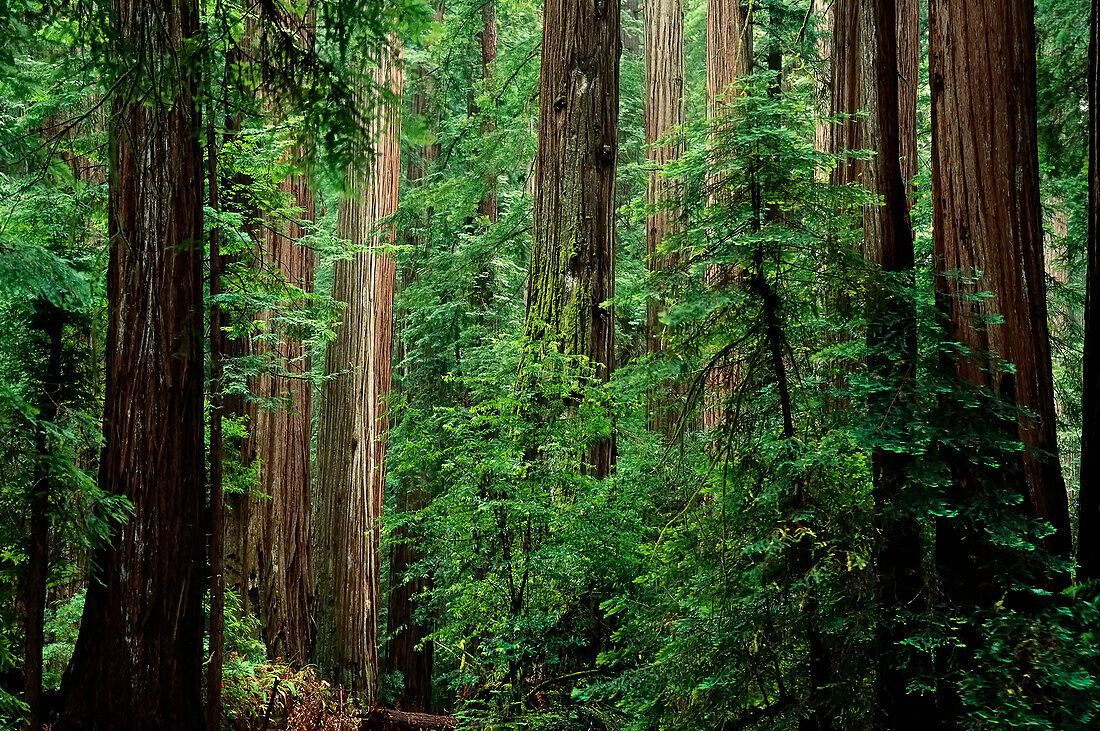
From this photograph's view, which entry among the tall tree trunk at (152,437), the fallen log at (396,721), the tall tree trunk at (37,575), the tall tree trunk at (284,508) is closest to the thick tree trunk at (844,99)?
the tall tree trunk at (152,437)

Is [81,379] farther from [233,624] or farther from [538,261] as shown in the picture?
[538,261]

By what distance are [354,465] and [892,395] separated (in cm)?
870

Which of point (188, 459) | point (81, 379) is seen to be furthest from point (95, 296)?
point (188, 459)

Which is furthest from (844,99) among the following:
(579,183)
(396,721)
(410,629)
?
(410,629)

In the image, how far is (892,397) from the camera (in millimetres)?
3418

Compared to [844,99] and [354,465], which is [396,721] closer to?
[354,465]

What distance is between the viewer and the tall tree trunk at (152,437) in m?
4.66

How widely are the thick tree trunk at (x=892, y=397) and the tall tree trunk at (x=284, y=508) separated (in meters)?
7.35

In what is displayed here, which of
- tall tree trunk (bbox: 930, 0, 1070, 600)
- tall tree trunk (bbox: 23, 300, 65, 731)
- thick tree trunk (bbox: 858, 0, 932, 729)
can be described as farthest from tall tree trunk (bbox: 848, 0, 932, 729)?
tall tree trunk (bbox: 23, 300, 65, 731)

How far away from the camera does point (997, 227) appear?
404 cm

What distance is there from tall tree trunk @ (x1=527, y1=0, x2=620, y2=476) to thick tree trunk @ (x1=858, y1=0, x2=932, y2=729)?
2609mm

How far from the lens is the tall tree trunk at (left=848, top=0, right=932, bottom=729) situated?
11.1 feet

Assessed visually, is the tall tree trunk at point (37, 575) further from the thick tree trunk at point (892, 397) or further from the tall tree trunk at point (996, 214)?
the tall tree trunk at point (996, 214)

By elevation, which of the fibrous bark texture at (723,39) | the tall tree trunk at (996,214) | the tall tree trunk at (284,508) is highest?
the fibrous bark texture at (723,39)
